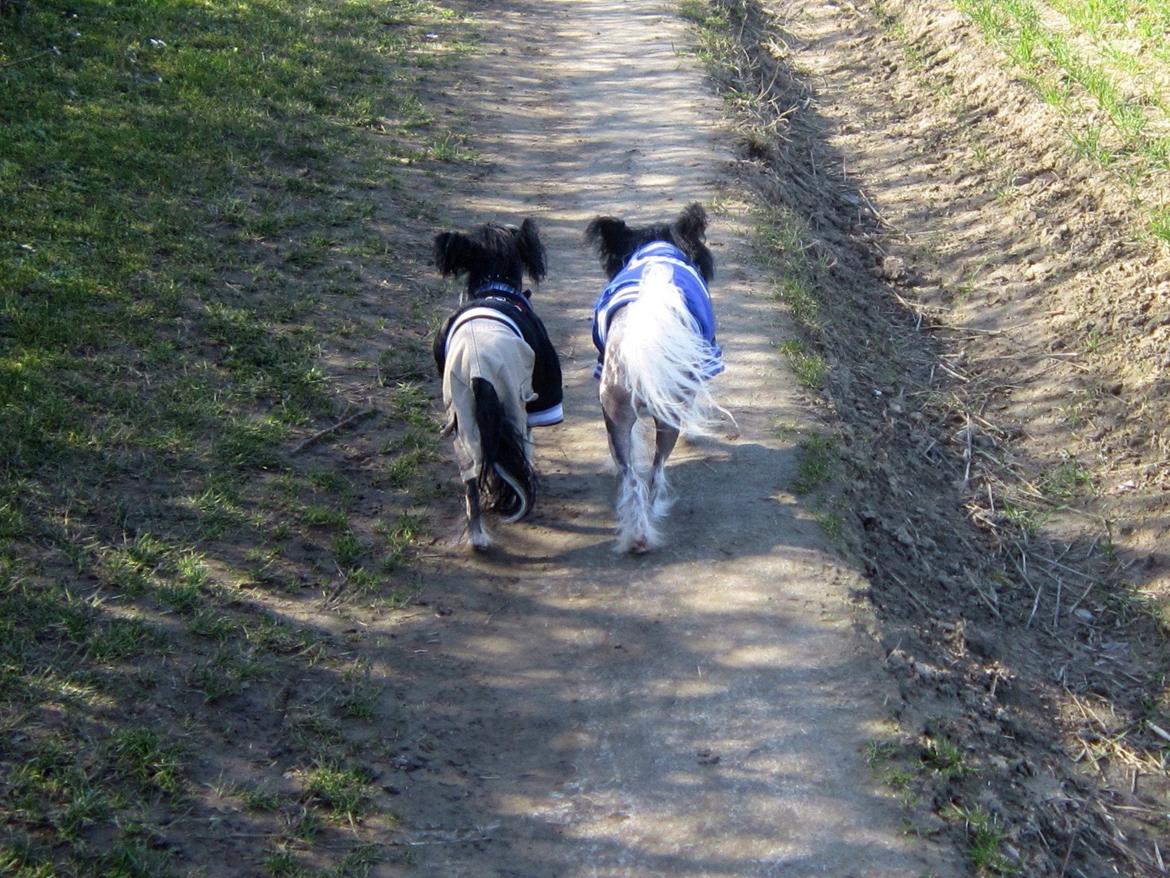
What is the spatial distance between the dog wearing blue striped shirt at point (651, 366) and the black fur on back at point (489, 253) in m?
0.45

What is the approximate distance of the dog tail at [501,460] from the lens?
16.6ft

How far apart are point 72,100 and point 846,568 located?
6.65 m

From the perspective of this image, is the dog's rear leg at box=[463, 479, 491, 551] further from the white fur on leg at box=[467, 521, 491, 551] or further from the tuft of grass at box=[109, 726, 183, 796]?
the tuft of grass at box=[109, 726, 183, 796]

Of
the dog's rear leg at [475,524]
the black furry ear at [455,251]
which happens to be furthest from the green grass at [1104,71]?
the dog's rear leg at [475,524]

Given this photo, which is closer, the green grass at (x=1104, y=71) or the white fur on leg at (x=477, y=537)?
Answer: the white fur on leg at (x=477, y=537)

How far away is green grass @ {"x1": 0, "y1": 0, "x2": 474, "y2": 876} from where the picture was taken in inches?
162

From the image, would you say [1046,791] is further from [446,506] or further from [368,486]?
[368,486]

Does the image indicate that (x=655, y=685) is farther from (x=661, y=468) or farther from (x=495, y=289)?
(x=495, y=289)

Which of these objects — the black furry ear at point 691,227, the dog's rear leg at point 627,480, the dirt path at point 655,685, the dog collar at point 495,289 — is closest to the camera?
the dirt path at point 655,685

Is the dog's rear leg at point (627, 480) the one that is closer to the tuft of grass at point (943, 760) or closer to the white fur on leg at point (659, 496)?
the white fur on leg at point (659, 496)

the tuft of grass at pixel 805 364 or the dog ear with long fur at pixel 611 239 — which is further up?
the dog ear with long fur at pixel 611 239

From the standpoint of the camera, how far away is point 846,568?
5121 millimetres

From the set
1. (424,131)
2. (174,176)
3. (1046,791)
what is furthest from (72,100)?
(1046,791)

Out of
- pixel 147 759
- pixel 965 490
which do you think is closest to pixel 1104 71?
pixel 965 490
